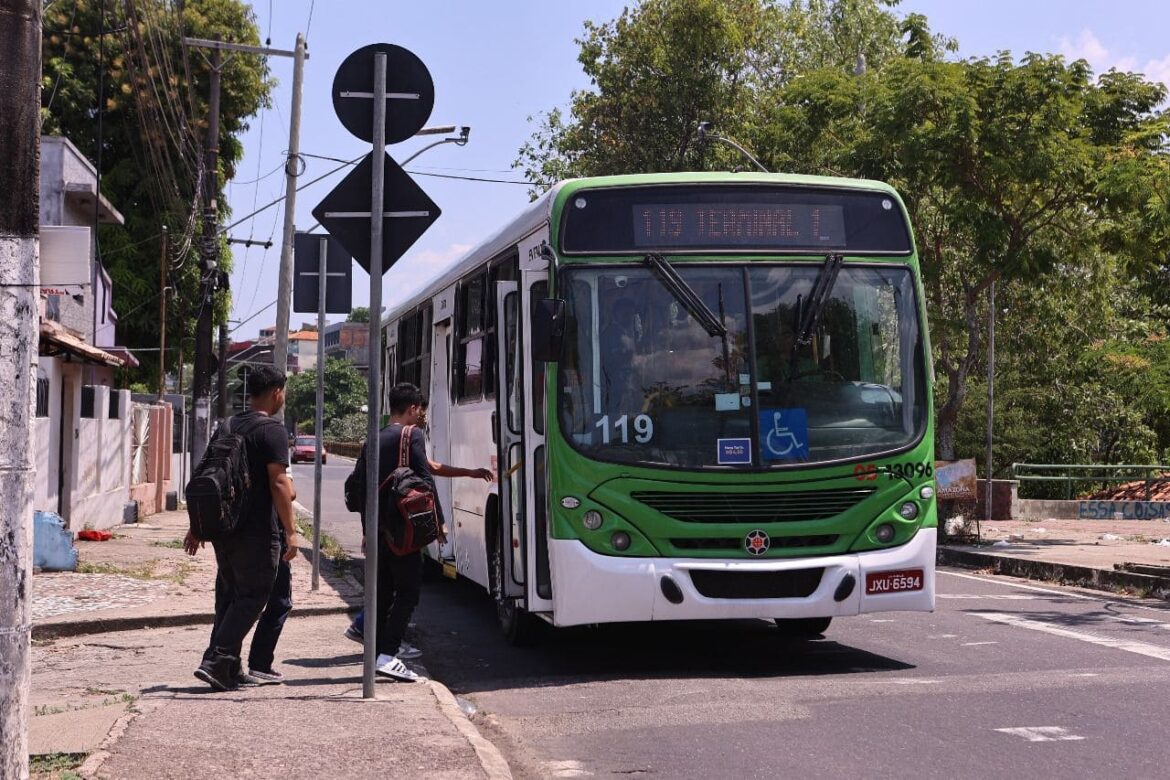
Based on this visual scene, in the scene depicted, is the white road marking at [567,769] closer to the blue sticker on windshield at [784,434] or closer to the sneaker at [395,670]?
the sneaker at [395,670]

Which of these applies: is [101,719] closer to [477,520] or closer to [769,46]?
[477,520]

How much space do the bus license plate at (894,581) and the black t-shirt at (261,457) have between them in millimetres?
3644

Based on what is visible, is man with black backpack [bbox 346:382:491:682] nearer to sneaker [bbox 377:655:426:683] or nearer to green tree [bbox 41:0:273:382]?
sneaker [bbox 377:655:426:683]

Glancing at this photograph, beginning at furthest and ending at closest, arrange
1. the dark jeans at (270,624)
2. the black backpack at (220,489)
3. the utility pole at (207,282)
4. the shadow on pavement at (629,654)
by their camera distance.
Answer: the utility pole at (207,282) < the shadow on pavement at (629,654) < the dark jeans at (270,624) < the black backpack at (220,489)

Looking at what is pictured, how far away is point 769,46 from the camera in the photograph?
4269cm

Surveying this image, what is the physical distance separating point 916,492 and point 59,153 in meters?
21.4

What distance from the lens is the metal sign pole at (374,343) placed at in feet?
26.7

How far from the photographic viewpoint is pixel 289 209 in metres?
22.9

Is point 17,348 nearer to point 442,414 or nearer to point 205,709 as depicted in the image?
point 205,709

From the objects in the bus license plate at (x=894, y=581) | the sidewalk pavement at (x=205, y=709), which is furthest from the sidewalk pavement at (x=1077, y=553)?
the sidewalk pavement at (x=205, y=709)

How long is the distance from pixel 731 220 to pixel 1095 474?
29.8 meters

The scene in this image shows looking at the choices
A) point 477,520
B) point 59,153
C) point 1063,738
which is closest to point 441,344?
point 477,520

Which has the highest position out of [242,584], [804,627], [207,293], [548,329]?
[207,293]

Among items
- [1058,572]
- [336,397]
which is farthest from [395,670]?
[336,397]
